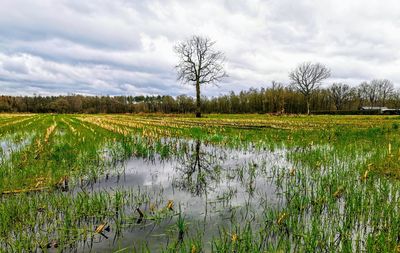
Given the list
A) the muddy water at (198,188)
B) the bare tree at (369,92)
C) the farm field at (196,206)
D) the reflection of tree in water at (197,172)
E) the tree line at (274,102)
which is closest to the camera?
the farm field at (196,206)

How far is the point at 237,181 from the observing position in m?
5.12

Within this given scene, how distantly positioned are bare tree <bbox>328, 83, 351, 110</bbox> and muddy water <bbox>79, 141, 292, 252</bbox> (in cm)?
10911

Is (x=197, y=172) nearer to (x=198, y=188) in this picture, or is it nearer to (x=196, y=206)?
(x=198, y=188)

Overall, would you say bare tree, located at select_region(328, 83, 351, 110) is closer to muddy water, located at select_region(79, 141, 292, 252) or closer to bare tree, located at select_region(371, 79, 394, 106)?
bare tree, located at select_region(371, 79, 394, 106)

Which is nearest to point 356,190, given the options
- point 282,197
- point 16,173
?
point 282,197

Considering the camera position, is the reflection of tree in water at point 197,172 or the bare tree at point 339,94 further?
the bare tree at point 339,94

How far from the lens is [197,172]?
19.2ft

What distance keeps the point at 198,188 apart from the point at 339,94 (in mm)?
115224

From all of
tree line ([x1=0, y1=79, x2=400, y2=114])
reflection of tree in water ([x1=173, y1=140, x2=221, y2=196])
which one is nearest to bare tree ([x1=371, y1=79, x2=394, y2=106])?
tree line ([x1=0, y1=79, x2=400, y2=114])

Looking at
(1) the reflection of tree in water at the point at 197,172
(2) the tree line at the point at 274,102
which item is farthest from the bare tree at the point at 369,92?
(1) the reflection of tree in water at the point at 197,172

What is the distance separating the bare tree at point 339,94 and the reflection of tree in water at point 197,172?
110 m

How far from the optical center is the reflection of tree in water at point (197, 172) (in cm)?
476

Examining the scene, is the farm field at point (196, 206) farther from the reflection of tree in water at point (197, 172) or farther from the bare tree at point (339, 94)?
the bare tree at point (339, 94)

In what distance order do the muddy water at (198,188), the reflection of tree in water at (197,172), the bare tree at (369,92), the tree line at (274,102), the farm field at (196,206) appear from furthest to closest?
1. the bare tree at (369,92)
2. the tree line at (274,102)
3. the reflection of tree in water at (197,172)
4. the muddy water at (198,188)
5. the farm field at (196,206)
